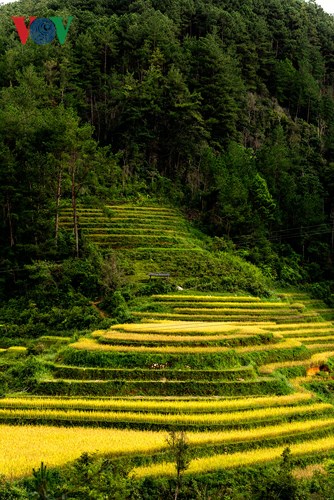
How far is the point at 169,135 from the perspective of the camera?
152 feet

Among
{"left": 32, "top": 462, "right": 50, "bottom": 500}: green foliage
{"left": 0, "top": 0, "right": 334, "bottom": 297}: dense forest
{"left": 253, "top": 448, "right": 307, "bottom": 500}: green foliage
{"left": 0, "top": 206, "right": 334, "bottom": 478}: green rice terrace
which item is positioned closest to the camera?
{"left": 32, "top": 462, "right": 50, "bottom": 500}: green foliage

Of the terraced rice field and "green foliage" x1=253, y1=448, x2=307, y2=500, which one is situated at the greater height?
the terraced rice field

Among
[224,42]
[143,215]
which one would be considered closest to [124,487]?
[143,215]

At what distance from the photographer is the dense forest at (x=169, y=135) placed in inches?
1231

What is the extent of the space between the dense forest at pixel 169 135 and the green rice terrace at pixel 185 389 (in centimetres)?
840

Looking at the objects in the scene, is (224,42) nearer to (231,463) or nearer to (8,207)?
(8,207)

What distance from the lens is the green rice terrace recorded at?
1431 centimetres

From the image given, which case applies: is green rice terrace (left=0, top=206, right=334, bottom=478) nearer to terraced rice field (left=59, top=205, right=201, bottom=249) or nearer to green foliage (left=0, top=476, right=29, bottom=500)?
green foliage (left=0, top=476, right=29, bottom=500)

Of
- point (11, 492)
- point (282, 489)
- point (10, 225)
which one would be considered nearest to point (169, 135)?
point (10, 225)

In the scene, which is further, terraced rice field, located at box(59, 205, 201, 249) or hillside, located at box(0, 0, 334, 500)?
terraced rice field, located at box(59, 205, 201, 249)

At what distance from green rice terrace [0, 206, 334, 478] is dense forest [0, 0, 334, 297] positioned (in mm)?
8404

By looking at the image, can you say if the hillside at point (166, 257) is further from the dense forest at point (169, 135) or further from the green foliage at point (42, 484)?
the dense forest at point (169, 135)

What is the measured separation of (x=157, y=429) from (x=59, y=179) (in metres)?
19.3

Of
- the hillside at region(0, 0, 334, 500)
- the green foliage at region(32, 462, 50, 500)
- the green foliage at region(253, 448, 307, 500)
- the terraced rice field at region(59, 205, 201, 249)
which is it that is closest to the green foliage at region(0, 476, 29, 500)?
the hillside at region(0, 0, 334, 500)
